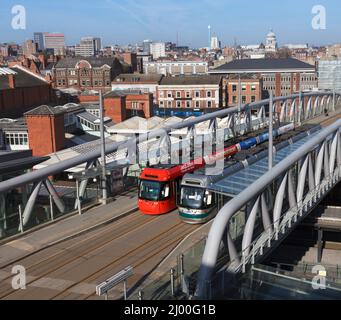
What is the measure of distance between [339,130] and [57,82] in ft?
243

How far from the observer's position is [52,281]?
13133mm

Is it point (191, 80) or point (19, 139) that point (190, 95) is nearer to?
point (191, 80)

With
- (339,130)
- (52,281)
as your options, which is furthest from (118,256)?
(339,130)

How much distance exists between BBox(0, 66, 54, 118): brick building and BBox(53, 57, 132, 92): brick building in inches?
Result: 906

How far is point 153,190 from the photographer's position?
1823 centimetres

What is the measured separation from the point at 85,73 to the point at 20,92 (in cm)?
3116

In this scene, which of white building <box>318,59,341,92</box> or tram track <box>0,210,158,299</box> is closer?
tram track <box>0,210,158,299</box>

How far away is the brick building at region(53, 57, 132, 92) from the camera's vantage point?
8938 cm

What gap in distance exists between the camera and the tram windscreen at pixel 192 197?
17031 millimetres

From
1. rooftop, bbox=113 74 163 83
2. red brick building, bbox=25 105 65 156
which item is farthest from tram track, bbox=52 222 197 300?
rooftop, bbox=113 74 163 83

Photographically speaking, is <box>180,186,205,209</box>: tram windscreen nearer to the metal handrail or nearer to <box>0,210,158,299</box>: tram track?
<box>0,210,158,299</box>: tram track

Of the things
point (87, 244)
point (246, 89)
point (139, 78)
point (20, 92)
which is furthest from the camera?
point (139, 78)

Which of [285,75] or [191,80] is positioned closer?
[191,80]

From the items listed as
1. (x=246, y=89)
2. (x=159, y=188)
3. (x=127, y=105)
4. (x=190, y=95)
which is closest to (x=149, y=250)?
(x=159, y=188)
